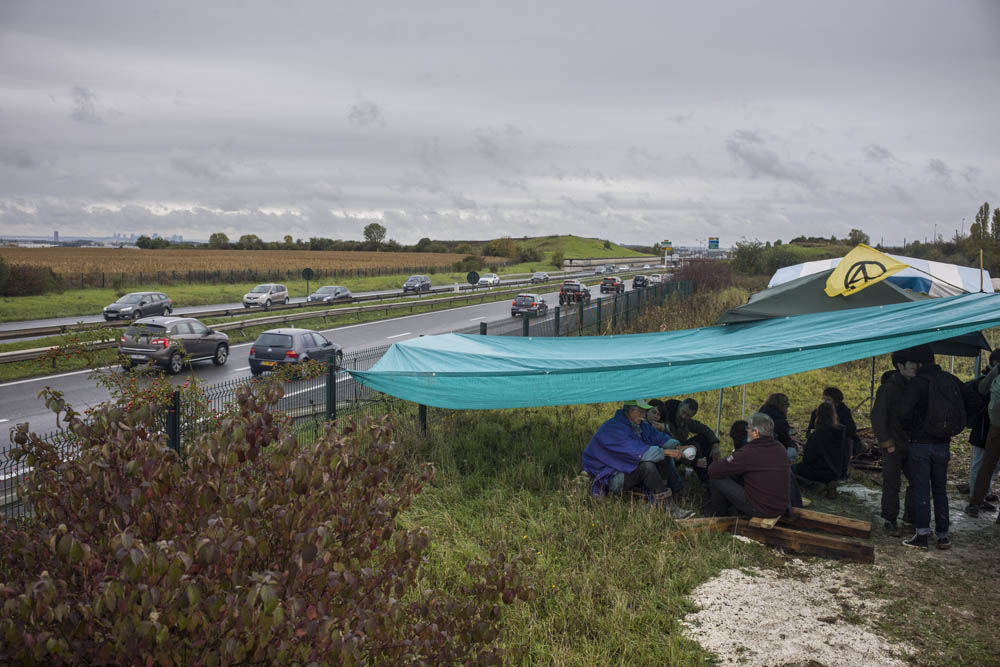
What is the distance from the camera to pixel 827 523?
729cm

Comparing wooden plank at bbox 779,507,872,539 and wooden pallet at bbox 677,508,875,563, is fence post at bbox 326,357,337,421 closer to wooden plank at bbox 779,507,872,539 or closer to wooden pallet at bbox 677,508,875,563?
wooden pallet at bbox 677,508,875,563

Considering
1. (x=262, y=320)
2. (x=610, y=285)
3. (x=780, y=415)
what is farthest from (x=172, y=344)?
(x=610, y=285)

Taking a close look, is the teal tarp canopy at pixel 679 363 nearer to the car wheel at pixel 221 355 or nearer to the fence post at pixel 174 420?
the fence post at pixel 174 420

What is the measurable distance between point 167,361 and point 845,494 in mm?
18386

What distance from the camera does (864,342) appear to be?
764 centimetres

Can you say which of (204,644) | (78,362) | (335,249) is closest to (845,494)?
(204,644)

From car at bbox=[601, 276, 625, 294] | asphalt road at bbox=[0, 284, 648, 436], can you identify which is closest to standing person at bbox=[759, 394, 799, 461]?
asphalt road at bbox=[0, 284, 648, 436]

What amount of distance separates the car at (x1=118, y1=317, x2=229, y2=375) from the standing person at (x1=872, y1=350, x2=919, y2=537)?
17460 mm

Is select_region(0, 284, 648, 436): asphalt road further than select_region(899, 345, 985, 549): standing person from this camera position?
Yes

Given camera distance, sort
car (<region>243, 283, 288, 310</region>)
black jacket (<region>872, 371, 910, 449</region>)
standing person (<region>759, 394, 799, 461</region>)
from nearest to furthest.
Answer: black jacket (<region>872, 371, 910, 449</region>)
standing person (<region>759, 394, 799, 461</region>)
car (<region>243, 283, 288, 310</region>)

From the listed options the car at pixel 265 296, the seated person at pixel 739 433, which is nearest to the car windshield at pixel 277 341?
the seated person at pixel 739 433

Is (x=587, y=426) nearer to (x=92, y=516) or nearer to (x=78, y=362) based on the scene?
(x=92, y=516)

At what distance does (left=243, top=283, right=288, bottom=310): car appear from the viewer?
132 ft

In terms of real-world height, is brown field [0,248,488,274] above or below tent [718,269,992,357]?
above
